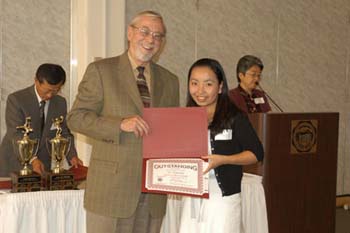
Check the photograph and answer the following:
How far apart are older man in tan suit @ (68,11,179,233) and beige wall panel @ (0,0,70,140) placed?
301cm

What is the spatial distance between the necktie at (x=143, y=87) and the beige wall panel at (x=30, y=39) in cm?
306

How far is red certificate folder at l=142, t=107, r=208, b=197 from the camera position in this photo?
2.22 meters

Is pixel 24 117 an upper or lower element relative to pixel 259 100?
lower

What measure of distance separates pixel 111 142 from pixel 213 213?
0.54m

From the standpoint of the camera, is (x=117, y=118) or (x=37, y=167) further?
(x=37, y=167)

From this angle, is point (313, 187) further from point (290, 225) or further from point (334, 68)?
point (334, 68)

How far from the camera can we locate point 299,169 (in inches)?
163

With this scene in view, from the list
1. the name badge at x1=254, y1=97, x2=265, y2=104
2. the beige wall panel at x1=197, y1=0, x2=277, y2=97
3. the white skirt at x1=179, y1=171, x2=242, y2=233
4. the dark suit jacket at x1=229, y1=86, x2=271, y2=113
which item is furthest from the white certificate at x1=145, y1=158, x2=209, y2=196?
the beige wall panel at x1=197, y1=0, x2=277, y2=97

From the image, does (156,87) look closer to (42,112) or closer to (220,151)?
(220,151)

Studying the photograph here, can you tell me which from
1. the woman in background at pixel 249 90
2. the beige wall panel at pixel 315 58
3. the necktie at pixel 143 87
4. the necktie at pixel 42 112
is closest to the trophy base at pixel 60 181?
the necktie at pixel 42 112

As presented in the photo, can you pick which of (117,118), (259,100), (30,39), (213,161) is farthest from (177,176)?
(30,39)

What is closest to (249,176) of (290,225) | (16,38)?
(290,225)

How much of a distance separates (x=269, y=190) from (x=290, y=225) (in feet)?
1.19

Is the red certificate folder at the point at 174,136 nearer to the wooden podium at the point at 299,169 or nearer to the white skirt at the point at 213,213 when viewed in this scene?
the white skirt at the point at 213,213
